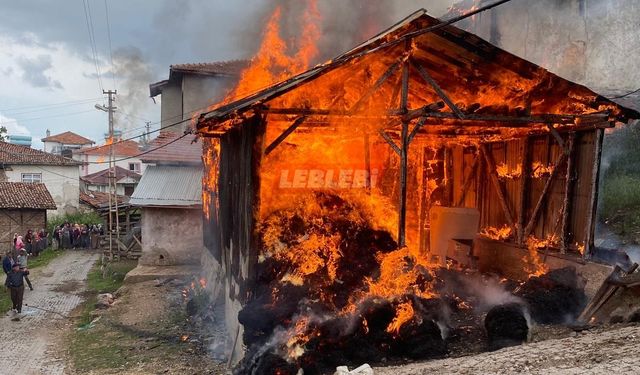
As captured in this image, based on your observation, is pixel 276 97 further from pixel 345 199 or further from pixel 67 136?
pixel 67 136

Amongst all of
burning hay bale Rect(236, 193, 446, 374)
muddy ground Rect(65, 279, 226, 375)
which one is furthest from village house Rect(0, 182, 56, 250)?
burning hay bale Rect(236, 193, 446, 374)

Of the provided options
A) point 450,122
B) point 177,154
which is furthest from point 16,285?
point 450,122

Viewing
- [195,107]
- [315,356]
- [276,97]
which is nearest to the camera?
[315,356]

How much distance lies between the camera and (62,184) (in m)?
40.8

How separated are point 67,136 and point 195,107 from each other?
5911cm

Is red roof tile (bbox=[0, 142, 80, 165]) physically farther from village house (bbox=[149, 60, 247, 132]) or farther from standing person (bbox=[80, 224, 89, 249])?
village house (bbox=[149, 60, 247, 132])

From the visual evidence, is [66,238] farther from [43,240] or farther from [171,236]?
[171,236]

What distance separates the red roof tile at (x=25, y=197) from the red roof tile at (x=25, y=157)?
6735 mm

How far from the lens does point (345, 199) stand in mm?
12281

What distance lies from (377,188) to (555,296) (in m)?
5.80

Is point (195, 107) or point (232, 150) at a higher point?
point (195, 107)

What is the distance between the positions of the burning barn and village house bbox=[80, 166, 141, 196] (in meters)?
40.2

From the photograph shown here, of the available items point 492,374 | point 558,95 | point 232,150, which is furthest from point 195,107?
point 492,374

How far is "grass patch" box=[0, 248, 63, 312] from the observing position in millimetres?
16656
